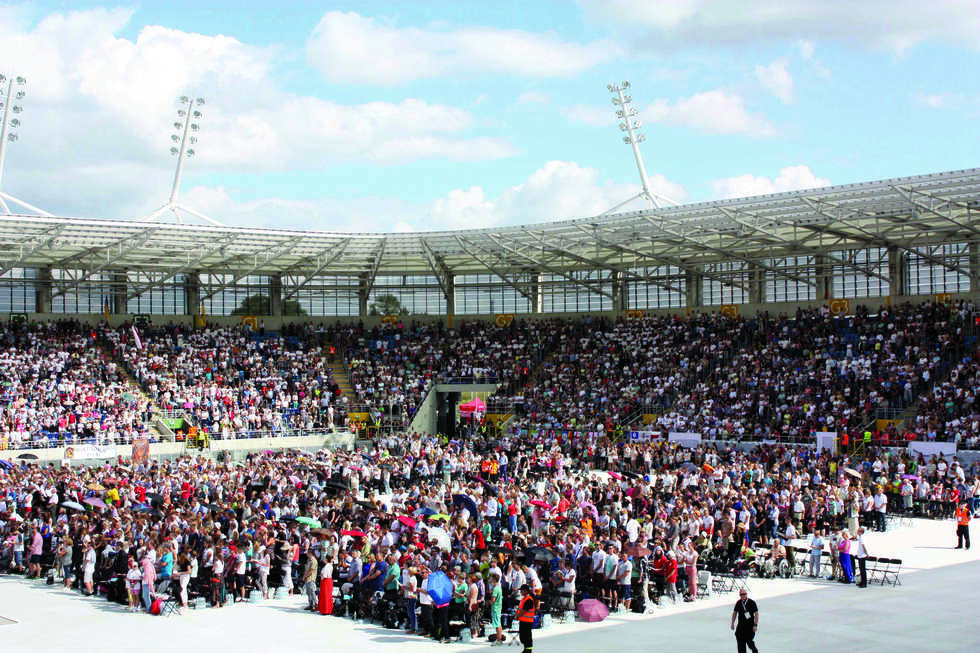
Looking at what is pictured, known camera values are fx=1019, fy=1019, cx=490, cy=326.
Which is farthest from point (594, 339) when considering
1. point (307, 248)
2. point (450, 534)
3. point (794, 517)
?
point (450, 534)

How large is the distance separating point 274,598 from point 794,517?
39.5 feet

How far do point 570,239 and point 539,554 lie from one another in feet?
99.5

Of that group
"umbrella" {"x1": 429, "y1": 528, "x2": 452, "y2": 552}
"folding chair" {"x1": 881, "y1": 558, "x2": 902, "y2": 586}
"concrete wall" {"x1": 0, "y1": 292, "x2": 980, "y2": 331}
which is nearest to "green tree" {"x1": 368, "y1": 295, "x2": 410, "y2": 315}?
"concrete wall" {"x1": 0, "y1": 292, "x2": 980, "y2": 331}

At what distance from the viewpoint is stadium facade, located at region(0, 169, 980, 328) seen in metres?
40.0

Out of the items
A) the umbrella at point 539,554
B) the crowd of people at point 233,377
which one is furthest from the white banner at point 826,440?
the crowd of people at point 233,377

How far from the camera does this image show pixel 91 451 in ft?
125

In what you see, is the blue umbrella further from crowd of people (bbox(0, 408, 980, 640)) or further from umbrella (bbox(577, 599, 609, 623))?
umbrella (bbox(577, 599, 609, 623))

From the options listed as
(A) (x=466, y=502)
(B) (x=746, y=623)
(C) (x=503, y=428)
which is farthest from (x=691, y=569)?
(C) (x=503, y=428)

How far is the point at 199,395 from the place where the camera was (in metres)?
45.6

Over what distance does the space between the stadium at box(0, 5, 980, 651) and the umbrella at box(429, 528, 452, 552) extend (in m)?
0.22

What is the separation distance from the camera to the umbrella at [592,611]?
670 inches

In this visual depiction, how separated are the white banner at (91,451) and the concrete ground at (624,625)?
1828 centimetres

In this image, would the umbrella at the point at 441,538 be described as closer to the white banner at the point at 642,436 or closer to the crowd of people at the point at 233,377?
the white banner at the point at 642,436

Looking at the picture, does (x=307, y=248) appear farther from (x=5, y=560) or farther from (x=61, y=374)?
(x=5, y=560)
